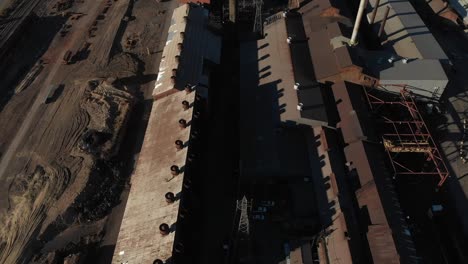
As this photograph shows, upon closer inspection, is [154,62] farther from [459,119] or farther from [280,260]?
[459,119]

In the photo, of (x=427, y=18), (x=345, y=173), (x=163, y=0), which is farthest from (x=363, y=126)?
(x=163, y=0)

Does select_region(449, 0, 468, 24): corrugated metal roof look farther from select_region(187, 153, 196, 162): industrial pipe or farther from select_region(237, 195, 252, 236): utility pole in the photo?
select_region(187, 153, 196, 162): industrial pipe

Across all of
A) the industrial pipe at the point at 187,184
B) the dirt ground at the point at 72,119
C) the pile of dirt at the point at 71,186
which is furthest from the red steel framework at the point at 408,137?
the pile of dirt at the point at 71,186

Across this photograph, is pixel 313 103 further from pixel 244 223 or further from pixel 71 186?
pixel 71 186

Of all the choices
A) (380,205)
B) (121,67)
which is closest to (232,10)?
(121,67)

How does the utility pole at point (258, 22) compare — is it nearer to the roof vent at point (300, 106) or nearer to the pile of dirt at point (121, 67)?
the roof vent at point (300, 106)

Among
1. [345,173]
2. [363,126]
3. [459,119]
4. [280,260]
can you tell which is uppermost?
[459,119]
